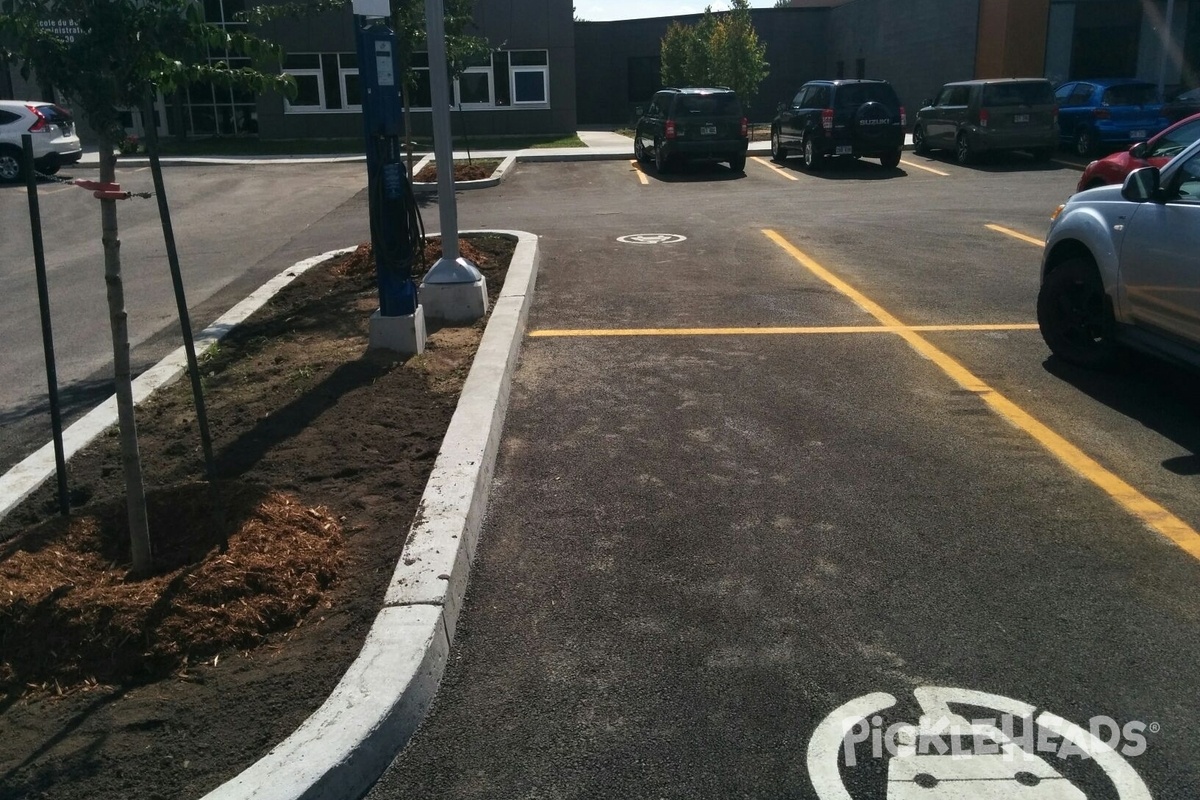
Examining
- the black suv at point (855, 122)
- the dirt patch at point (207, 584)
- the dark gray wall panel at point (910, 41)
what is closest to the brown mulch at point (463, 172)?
the black suv at point (855, 122)

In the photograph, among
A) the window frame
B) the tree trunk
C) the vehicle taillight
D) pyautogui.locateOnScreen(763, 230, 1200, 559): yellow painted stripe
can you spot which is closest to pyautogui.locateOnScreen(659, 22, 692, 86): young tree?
the window frame

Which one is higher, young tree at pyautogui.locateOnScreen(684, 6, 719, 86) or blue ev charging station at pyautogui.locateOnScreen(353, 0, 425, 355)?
young tree at pyautogui.locateOnScreen(684, 6, 719, 86)

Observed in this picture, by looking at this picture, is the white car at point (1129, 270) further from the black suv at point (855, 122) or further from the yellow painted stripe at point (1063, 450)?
the black suv at point (855, 122)

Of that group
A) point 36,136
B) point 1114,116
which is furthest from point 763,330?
point 36,136

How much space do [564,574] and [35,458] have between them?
121 inches

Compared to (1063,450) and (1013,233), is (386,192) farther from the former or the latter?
(1013,233)

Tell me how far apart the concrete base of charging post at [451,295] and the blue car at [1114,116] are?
19.6m

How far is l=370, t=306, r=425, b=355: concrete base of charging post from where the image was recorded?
7520mm

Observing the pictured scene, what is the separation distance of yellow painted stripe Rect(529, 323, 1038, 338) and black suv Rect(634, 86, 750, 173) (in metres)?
14.2

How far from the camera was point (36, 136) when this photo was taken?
23.6 m

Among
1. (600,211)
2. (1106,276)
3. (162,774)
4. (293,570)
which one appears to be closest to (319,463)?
(293,570)

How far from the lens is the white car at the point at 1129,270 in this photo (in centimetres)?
637

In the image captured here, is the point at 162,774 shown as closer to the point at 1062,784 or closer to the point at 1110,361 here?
the point at 1062,784

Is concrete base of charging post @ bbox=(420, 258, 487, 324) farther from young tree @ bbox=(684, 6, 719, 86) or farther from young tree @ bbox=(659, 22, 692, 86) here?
young tree @ bbox=(659, 22, 692, 86)
